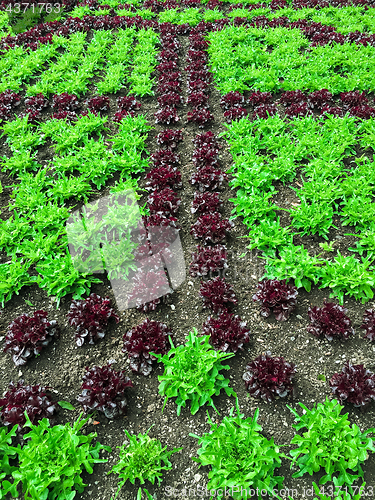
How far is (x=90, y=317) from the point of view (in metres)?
3.80

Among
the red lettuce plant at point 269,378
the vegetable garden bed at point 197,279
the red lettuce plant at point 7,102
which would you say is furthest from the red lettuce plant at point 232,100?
the red lettuce plant at point 269,378

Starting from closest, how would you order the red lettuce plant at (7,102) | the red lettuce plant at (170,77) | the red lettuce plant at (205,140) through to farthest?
the red lettuce plant at (205,140) → the red lettuce plant at (7,102) → the red lettuce plant at (170,77)

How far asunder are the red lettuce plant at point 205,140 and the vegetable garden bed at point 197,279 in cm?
7

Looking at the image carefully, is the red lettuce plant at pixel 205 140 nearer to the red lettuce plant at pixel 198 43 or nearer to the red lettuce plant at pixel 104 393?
the red lettuce plant at pixel 104 393

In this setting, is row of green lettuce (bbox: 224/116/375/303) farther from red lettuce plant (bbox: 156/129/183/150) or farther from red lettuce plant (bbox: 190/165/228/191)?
red lettuce plant (bbox: 156/129/183/150)

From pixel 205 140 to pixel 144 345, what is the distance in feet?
14.1

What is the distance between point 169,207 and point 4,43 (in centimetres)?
1012

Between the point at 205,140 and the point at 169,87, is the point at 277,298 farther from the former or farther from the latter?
the point at 169,87

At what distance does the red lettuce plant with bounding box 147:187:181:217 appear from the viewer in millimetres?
4898

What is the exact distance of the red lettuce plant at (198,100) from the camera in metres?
7.13

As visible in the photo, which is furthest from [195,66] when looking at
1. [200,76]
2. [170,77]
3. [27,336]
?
[27,336]

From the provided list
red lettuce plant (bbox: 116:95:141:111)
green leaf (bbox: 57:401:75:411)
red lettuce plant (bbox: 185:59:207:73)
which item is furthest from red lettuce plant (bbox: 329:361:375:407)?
red lettuce plant (bbox: 185:59:207:73)

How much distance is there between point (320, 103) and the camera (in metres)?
6.84

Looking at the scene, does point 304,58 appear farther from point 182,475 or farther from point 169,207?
point 182,475
